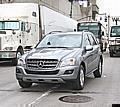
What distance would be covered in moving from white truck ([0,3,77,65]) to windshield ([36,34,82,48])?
7.19 meters

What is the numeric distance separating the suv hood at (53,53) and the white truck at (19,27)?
8.27 metres

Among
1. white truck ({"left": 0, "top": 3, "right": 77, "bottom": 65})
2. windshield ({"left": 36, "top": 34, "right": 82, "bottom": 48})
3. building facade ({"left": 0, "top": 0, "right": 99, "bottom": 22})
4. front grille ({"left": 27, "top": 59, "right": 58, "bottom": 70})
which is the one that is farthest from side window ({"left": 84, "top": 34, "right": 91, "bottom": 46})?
building facade ({"left": 0, "top": 0, "right": 99, "bottom": 22})

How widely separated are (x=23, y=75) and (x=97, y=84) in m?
2.80

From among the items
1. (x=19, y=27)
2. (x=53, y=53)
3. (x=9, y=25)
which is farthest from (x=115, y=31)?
(x=53, y=53)

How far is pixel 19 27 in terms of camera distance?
62.6 ft

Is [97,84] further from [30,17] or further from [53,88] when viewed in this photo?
[30,17]

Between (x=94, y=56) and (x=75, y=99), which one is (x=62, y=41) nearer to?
(x=94, y=56)

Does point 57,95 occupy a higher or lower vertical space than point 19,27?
lower

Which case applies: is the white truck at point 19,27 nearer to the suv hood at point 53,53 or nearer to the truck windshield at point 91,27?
the suv hood at point 53,53

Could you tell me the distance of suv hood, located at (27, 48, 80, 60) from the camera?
9.52 meters

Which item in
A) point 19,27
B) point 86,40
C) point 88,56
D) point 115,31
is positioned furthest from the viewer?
point 115,31

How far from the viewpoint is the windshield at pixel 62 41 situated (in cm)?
1079

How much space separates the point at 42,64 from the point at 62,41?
1830mm

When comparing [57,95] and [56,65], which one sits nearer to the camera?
[57,95]
